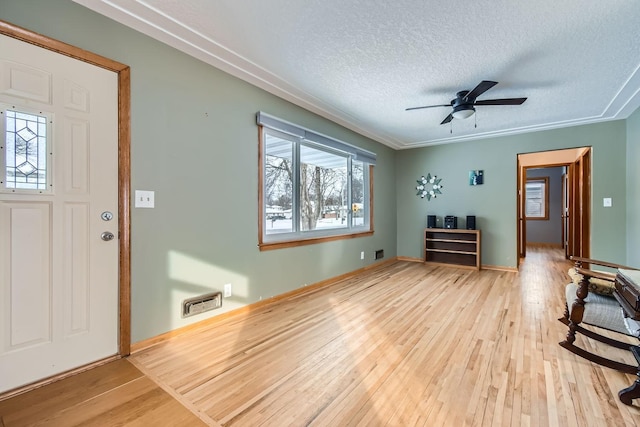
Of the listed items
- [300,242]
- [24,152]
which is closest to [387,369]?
[300,242]

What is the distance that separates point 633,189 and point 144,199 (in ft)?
19.0

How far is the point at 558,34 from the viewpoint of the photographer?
217 centimetres

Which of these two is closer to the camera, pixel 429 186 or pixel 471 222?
pixel 471 222

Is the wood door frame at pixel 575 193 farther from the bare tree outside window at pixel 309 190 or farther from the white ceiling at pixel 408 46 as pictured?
the bare tree outside window at pixel 309 190

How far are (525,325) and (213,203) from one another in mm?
3106

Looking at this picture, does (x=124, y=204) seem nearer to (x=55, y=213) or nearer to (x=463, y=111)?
(x=55, y=213)

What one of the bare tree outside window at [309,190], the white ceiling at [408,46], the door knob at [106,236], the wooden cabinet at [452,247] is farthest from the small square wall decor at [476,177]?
the door knob at [106,236]

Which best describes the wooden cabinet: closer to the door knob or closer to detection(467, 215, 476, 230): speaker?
detection(467, 215, 476, 230): speaker

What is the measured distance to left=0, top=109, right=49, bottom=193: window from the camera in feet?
5.30

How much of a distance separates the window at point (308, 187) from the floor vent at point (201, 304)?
2.36ft

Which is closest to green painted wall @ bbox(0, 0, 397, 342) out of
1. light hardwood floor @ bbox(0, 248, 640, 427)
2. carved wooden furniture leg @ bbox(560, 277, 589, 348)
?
light hardwood floor @ bbox(0, 248, 640, 427)

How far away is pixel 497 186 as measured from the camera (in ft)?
16.6

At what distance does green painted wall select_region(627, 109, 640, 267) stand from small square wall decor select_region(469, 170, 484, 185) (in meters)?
1.83

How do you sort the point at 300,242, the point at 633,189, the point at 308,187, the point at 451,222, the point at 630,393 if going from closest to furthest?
1. the point at 630,393
2. the point at 300,242
3. the point at 633,189
4. the point at 308,187
5. the point at 451,222
